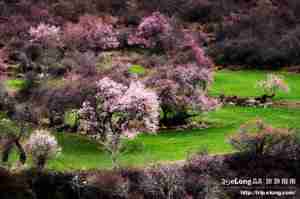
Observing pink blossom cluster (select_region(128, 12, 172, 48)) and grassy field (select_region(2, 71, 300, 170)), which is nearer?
grassy field (select_region(2, 71, 300, 170))

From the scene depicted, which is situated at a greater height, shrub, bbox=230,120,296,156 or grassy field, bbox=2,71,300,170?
shrub, bbox=230,120,296,156

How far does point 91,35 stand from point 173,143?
99.0 feet

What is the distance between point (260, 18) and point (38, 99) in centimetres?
4194

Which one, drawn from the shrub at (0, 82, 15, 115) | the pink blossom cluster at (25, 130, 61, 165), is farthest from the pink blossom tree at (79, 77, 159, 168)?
the shrub at (0, 82, 15, 115)

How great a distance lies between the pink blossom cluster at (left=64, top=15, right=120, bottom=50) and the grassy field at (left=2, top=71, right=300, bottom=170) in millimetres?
22055

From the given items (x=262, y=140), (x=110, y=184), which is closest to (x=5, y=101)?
(x=110, y=184)

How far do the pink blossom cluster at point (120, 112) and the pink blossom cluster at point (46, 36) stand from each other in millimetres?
23980

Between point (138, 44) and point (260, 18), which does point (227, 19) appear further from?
point (138, 44)

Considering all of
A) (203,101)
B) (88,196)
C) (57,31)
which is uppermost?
(57,31)

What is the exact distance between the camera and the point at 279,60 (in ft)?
202

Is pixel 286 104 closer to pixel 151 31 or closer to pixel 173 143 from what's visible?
pixel 173 143

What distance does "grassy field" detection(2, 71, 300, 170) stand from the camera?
104 feet

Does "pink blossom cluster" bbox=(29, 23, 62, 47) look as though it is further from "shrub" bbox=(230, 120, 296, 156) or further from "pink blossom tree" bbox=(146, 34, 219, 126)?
"shrub" bbox=(230, 120, 296, 156)

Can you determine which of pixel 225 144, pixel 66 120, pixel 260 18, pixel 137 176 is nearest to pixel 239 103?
pixel 225 144
